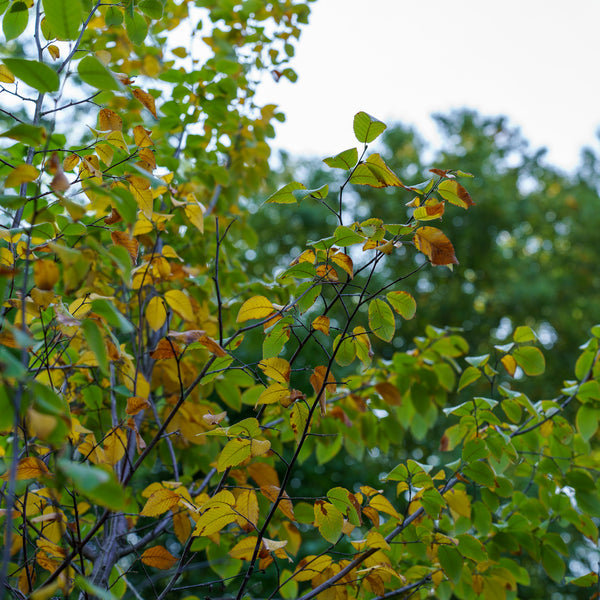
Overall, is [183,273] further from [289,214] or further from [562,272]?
[562,272]

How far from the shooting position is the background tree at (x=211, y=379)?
81 centimetres

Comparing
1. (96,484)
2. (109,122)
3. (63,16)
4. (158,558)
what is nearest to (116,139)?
(109,122)

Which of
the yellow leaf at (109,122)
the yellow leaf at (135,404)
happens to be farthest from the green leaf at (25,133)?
the yellow leaf at (135,404)

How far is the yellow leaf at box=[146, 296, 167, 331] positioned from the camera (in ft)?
4.28

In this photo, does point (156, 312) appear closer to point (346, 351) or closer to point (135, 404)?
point (135, 404)

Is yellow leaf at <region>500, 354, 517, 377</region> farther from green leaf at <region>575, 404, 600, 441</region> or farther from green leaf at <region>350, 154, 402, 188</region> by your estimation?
green leaf at <region>350, 154, 402, 188</region>

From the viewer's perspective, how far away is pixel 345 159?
3.05 feet

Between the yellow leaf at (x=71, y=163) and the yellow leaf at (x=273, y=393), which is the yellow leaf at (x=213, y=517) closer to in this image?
the yellow leaf at (x=273, y=393)

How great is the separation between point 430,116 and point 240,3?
10.2m

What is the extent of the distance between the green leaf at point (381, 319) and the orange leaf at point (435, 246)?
170mm

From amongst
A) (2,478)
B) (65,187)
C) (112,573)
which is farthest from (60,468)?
(112,573)

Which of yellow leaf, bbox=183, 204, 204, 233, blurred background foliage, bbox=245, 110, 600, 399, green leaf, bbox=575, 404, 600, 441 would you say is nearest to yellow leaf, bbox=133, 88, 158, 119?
yellow leaf, bbox=183, 204, 204, 233

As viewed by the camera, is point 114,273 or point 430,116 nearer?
point 114,273

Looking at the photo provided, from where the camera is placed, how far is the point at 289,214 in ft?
31.5
